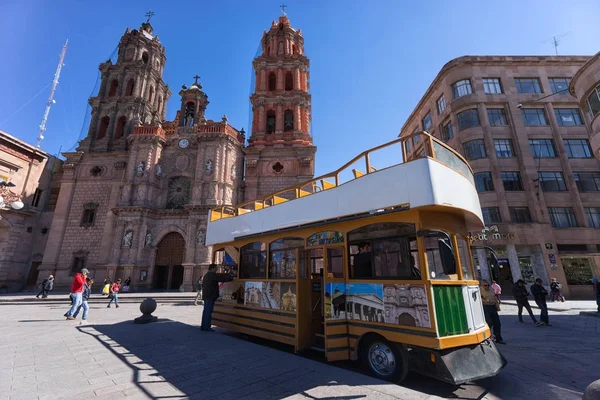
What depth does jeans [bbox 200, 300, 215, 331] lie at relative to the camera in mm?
8477

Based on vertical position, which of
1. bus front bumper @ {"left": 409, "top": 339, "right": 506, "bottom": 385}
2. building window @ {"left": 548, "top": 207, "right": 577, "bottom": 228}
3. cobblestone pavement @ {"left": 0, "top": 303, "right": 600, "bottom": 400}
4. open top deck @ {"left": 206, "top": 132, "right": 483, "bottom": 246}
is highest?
building window @ {"left": 548, "top": 207, "right": 577, "bottom": 228}

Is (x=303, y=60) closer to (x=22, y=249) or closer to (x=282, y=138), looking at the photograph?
(x=282, y=138)

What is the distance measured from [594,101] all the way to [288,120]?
2374 centimetres

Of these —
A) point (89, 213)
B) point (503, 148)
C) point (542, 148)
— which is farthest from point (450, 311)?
point (89, 213)

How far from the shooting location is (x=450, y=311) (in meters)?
4.52

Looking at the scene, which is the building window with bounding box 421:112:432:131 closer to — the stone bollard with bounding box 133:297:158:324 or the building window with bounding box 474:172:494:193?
the building window with bounding box 474:172:494:193

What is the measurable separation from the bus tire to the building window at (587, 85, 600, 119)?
1535 cm

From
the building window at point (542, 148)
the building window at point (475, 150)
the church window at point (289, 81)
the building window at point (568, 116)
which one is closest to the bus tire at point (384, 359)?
the building window at point (475, 150)

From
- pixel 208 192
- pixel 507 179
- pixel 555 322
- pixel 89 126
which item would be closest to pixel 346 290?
pixel 555 322

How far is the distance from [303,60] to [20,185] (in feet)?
108

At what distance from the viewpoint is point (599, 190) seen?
70.8 feet

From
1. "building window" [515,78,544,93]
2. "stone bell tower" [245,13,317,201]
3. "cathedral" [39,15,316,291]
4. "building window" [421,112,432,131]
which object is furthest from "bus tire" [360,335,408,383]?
"building window" [515,78,544,93]

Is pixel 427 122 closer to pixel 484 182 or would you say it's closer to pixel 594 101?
pixel 484 182

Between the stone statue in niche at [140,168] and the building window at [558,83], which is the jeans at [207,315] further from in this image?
the building window at [558,83]
